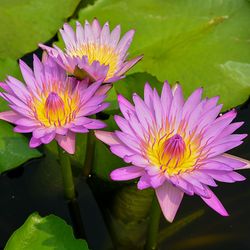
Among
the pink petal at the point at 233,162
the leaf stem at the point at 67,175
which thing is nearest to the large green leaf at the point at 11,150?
the leaf stem at the point at 67,175

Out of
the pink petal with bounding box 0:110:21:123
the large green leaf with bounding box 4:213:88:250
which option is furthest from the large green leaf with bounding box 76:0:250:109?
the large green leaf with bounding box 4:213:88:250

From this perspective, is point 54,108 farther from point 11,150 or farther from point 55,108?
point 11,150

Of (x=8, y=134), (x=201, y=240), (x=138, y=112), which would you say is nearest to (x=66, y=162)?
(x=8, y=134)

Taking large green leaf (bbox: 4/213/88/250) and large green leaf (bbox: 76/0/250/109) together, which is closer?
large green leaf (bbox: 4/213/88/250)

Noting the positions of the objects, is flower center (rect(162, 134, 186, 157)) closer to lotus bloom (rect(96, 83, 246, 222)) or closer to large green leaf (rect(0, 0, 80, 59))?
lotus bloom (rect(96, 83, 246, 222))

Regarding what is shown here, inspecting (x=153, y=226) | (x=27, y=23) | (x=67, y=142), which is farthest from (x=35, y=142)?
(x=27, y=23)

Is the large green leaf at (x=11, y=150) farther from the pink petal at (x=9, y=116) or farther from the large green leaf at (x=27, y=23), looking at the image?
the large green leaf at (x=27, y=23)
